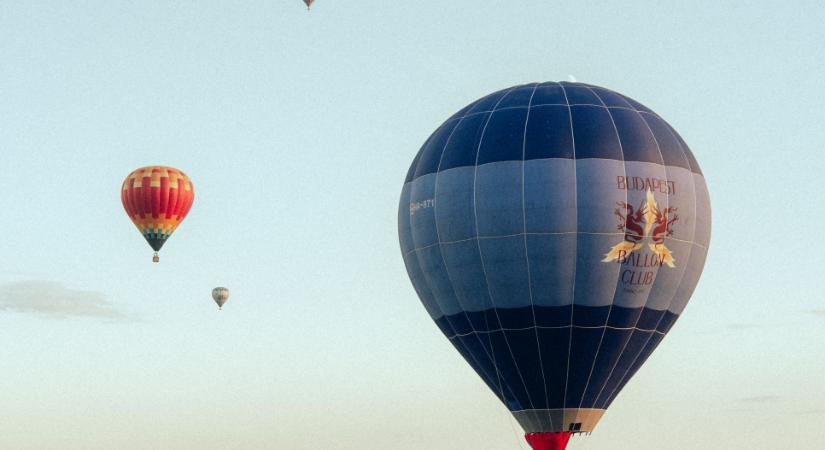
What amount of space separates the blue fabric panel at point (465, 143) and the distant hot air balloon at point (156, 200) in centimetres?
2098

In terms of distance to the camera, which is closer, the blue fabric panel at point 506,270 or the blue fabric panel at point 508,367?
the blue fabric panel at point 506,270

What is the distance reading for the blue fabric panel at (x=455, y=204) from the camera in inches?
1709

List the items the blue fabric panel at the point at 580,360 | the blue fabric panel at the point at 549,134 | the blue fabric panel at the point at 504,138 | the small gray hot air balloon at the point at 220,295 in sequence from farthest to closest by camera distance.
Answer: the small gray hot air balloon at the point at 220,295
the blue fabric panel at the point at 504,138
the blue fabric panel at the point at 580,360
the blue fabric panel at the point at 549,134

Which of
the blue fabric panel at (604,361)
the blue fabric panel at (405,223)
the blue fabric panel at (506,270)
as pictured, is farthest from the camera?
the blue fabric panel at (405,223)

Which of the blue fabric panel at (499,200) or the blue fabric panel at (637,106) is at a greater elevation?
the blue fabric panel at (637,106)

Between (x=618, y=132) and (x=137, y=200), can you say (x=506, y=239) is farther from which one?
(x=137, y=200)

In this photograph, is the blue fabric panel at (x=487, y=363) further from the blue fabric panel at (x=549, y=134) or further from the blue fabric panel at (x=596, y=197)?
the blue fabric panel at (x=549, y=134)

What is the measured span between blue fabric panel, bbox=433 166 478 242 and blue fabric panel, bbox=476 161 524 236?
8.2 inches

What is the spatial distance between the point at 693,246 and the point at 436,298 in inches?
300

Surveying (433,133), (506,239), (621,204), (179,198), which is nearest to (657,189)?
(621,204)

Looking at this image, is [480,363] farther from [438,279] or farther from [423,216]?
[423,216]

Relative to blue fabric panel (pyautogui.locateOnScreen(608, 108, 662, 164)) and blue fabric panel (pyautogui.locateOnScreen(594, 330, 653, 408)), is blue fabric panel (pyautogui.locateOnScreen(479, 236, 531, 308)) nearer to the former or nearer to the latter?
blue fabric panel (pyautogui.locateOnScreen(594, 330, 653, 408))

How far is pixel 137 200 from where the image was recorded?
62.9 m

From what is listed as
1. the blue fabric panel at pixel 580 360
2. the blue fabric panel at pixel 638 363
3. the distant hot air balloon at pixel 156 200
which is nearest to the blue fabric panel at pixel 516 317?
the blue fabric panel at pixel 580 360
